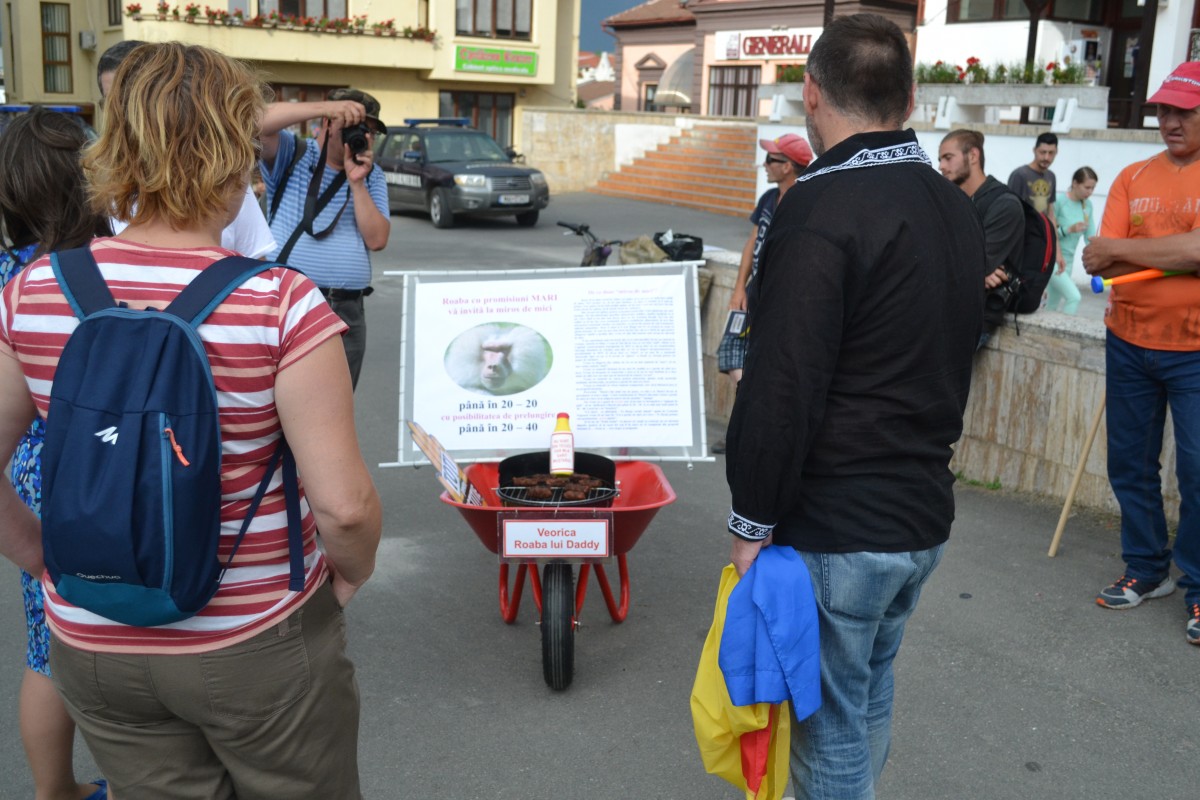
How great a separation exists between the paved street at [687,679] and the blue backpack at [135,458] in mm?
1881

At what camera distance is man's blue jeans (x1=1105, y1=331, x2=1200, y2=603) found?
14.6ft

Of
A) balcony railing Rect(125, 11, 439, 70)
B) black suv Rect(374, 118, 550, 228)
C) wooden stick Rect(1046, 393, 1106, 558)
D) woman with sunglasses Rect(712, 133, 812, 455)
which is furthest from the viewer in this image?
balcony railing Rect(125, 11, 439, 70)

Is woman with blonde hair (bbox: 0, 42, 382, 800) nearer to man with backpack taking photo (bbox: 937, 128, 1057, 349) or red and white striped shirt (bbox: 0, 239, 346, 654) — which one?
red and white striped shirt (bbox: 0, 239, 346, 654)

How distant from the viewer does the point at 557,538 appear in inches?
156

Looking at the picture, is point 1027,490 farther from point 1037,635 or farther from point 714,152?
point 714,152

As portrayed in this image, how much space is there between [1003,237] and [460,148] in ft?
58.0

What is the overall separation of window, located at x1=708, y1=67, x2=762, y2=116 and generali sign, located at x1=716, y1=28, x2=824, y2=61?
1.67ft

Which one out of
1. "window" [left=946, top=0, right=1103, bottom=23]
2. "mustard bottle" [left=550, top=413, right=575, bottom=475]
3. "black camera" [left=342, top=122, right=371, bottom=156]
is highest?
"window" [left=946, top=0, right=1103, bottom=23]

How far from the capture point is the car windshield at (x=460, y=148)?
22297 millimetres

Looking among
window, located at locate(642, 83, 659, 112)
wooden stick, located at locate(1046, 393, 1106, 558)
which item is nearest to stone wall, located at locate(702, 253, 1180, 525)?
wooden stick, located at locate(1046, 393, 1106, 558)

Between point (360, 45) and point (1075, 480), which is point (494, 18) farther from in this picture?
point (1075, 480)

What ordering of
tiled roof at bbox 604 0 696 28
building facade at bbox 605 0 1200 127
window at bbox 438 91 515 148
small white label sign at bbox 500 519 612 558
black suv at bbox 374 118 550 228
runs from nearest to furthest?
small white label sign at bbox 500 519 612 558 → black suv at bbox 374 118 550 228 → building facade at bbox 605 0 1200 127 → window at bbox 438 91 515 148 → tiled roof at bbox 604 0 696 28

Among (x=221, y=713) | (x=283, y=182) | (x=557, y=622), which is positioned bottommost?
(x=557, y=622)

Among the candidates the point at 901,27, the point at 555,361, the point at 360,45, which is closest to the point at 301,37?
the point at 360,45
